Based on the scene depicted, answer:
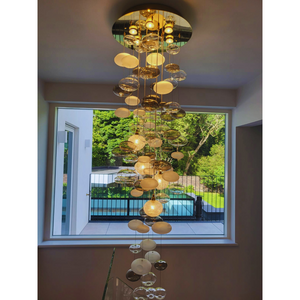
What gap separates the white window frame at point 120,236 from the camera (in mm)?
2826

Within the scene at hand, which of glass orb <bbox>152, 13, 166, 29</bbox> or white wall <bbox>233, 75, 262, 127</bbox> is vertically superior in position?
glass orb <bbox>152, 13, 166, 29</bbox>

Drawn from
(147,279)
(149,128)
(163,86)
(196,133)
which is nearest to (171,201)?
(196,133)

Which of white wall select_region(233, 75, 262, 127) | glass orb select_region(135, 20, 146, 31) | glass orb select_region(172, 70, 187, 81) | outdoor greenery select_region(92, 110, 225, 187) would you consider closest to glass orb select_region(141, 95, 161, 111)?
glass orb select_region(172, 70, 187, 81)

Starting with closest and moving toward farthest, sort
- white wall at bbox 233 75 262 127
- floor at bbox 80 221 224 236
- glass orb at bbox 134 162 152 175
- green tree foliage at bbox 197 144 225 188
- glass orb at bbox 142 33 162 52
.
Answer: glass orb at bbox 142 33 162 52 < glass orb at bbox 134 162 152 175 < white wall at bbox 233 75 262 127 < floor at bbox 80 221 224 236 < green tree foliage at bbox 197 144 225 188

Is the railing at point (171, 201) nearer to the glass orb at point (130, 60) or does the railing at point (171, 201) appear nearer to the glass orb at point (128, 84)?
the glass orb at point (128, 84)

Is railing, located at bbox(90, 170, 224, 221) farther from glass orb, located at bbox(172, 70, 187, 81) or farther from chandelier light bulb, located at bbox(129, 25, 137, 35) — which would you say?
chandelier light bulb, located at bbox(129, 25, 137, 35)

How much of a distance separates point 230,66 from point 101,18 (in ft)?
4.54

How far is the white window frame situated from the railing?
0.15 meters

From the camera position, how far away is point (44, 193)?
284 cm

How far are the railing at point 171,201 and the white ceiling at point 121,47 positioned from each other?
1.40 m

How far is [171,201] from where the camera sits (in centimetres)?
307

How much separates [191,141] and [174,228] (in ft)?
4.23

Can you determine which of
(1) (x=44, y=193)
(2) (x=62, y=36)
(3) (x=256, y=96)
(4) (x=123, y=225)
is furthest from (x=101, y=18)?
(4) (x=123, y=225)

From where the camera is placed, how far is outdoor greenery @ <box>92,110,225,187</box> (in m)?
3.01
